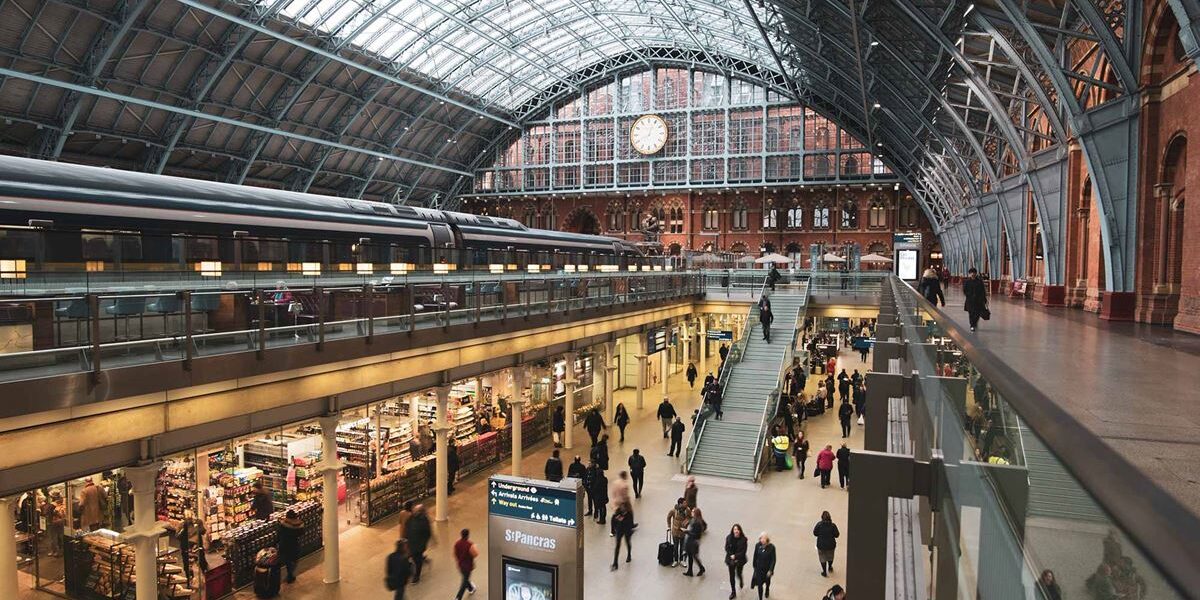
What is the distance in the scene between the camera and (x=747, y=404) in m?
21.5

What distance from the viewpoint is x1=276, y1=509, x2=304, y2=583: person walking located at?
11.9m

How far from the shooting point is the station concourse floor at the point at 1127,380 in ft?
15.8

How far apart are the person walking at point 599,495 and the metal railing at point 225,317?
4067 mm

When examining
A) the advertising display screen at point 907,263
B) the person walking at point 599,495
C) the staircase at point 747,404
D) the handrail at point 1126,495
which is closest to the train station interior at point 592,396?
the handrail at point 1126,495

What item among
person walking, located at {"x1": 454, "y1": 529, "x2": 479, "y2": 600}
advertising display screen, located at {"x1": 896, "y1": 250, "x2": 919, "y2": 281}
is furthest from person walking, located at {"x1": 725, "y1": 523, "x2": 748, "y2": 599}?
advertising display screen, located at {"x1": 896, "y1": 250, "x2": 919, "y2": 281}

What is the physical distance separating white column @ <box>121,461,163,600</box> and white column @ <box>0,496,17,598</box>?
1.09m

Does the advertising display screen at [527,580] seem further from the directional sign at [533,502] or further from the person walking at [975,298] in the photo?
the person walking at [975,298]

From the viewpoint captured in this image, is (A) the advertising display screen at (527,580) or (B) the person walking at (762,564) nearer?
(A) the advertising display screen at (527,580)

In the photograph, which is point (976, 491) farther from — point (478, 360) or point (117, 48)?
point (117, 48)

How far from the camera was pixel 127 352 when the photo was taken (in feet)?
26.7

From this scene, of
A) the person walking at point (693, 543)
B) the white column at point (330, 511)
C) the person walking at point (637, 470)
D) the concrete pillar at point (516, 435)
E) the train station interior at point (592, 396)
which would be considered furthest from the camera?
the concrete pillar at point (516, 435)

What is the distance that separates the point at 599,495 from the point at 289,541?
20.1 ft

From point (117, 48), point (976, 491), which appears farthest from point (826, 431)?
point (117, 48)

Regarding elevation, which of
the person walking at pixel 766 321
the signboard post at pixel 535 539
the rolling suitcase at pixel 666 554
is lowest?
the rolling suitcase at pixel 666 554
